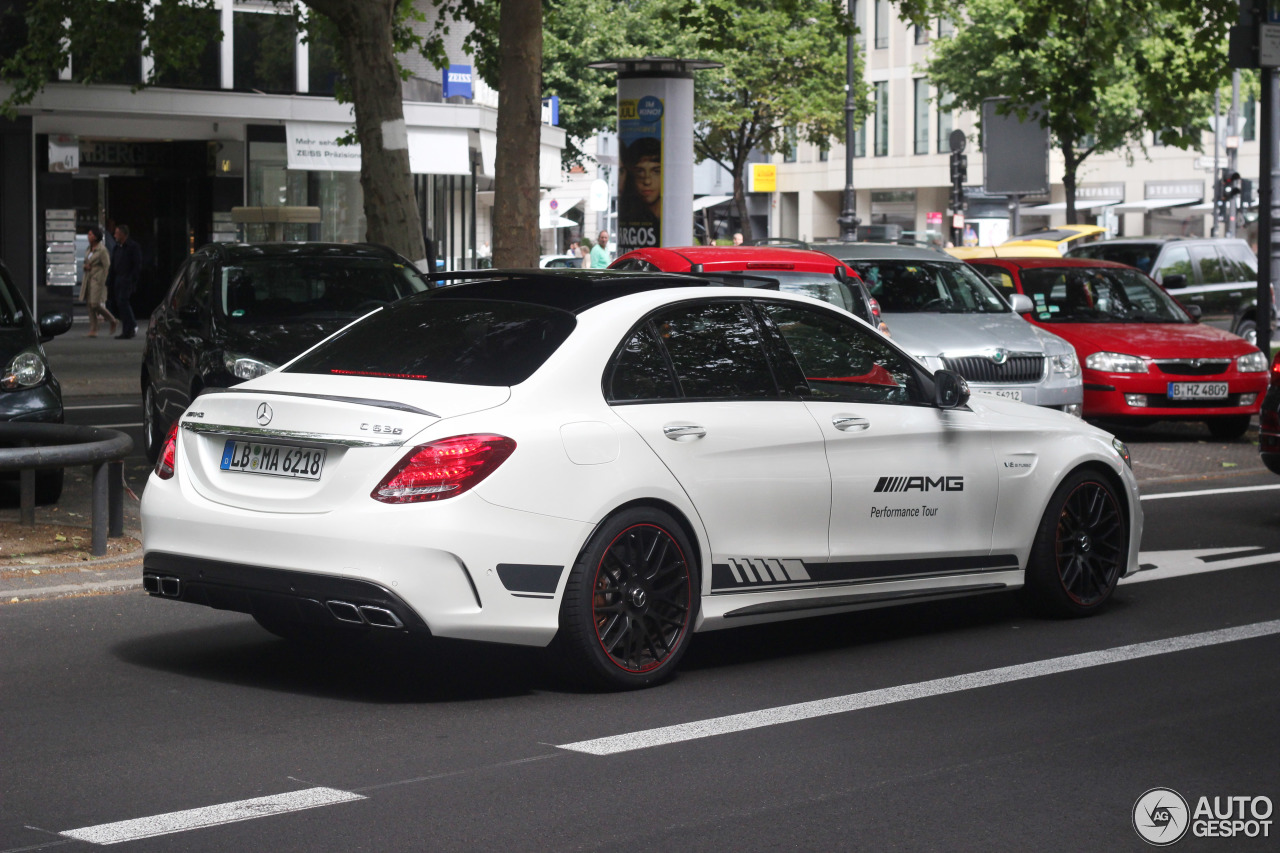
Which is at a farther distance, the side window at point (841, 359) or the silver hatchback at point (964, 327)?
the silver hatchback at point (964, 327)

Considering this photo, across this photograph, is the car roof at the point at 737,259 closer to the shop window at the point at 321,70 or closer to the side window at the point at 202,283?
the side window at the point at 202,283

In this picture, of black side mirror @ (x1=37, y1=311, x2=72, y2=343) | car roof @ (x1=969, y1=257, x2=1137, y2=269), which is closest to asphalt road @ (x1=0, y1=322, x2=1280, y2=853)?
black side mirror @ (x1=37, y1=311, x2=72, y2=343)

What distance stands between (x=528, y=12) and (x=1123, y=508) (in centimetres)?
720

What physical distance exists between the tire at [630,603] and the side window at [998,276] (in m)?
12.1

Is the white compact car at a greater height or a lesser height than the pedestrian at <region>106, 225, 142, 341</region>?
lesser

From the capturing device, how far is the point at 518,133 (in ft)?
46.1

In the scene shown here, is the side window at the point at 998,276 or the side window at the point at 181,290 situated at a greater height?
the side window at the point at 998,276

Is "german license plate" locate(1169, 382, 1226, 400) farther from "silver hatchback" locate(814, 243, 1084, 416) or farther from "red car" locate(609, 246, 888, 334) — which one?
"red car" locate(609, 246, 888, 334)

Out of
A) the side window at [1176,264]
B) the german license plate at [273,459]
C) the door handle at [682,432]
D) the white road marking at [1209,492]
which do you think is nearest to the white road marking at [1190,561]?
the white road marking at [1209,492]

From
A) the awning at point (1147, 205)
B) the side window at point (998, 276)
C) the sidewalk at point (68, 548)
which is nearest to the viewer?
the sidewalk at point (68, 548)

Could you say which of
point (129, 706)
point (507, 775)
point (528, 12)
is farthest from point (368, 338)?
point (528, 12)

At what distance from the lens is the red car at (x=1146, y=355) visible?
16.5 meters

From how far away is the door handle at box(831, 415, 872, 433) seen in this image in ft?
23.6

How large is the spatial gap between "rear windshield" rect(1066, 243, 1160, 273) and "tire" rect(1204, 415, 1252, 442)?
673cm
